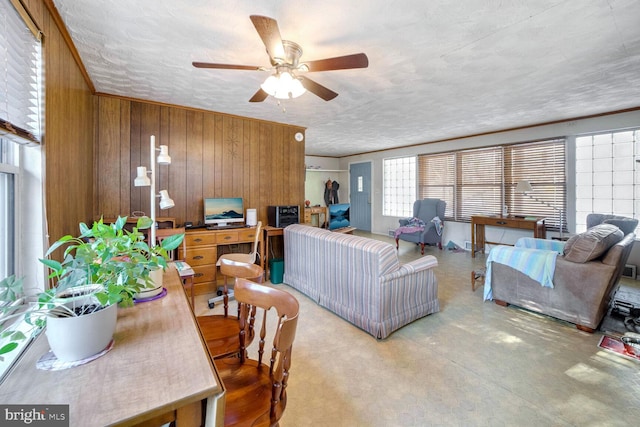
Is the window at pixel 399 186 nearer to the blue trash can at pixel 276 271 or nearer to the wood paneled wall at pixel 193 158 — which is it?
the wood paneled wall at pixel 193 158

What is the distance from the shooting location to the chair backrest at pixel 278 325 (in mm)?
1025

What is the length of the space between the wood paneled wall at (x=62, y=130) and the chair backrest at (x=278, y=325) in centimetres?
127

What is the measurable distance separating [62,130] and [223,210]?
2.06 m

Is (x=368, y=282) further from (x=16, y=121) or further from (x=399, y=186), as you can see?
(x=399, y=186)

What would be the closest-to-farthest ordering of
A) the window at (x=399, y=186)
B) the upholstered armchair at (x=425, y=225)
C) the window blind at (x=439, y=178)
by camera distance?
the upholstered armchair at (x=425, y=225) < the window blind at (x=439, y=178) < the window at (x=399, y=186)

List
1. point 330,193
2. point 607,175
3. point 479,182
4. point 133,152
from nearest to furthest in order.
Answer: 1. point 133,152
2. point 607,175
3. point 479,182
4. point 330,193

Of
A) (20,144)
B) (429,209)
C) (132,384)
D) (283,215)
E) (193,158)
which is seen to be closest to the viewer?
(132,384)

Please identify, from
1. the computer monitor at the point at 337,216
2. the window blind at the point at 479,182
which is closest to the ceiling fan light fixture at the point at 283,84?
the computer monitor at the point at 337,216

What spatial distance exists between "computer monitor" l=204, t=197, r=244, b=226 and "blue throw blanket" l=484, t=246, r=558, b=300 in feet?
10.7

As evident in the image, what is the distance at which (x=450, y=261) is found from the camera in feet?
16.4

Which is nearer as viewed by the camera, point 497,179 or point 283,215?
point 283,215

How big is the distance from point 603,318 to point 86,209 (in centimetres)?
523

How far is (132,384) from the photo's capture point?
2.34 feet

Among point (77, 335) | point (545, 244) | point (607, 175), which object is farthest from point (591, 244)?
point (77, 335)
